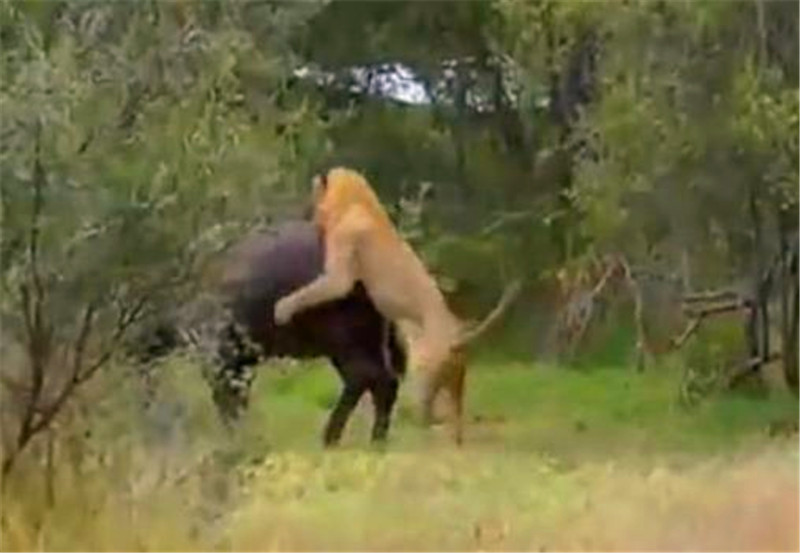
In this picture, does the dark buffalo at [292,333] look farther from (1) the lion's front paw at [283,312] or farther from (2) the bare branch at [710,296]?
(2) the bare branch at [710,296]

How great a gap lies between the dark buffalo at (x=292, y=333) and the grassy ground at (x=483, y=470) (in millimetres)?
17

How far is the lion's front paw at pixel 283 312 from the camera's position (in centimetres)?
241

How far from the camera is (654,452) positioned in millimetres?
2398

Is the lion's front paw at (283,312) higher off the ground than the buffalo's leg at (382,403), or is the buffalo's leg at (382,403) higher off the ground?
the lion's front paw at (283,312)

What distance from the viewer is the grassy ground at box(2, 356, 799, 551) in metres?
2.39

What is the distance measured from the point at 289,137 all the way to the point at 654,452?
50cm

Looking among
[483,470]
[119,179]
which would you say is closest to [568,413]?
[483,470]

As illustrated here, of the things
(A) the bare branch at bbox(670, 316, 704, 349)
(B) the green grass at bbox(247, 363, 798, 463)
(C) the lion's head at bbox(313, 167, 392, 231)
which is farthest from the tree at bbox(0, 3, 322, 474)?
(A) the bare branch at bbox(670, 316, 704, 349)

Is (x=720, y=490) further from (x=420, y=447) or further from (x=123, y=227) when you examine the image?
(x=123, y=227)

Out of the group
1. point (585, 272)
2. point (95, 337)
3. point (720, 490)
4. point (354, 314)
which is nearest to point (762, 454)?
point (720, 490)

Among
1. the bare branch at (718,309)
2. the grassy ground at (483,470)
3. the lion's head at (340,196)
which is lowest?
the grassy ground at (483,470)

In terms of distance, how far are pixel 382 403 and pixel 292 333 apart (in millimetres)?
117

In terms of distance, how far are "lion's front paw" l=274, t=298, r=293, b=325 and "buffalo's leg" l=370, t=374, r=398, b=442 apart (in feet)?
0.37

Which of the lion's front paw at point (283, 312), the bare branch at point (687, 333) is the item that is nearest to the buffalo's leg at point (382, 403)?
the lion's front paw at point (283, 312)
